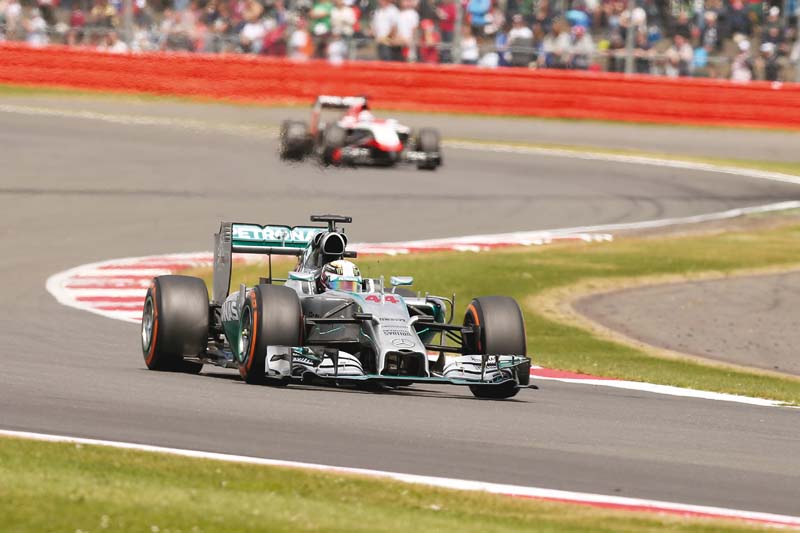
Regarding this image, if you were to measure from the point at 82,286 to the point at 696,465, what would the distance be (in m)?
9.61

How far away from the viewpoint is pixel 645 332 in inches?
607

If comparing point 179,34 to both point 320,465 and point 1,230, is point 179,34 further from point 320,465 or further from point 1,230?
point 320,465

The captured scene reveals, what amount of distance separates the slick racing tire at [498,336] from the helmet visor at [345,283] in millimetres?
797

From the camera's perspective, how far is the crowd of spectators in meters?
32.7

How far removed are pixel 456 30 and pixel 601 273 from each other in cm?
1565

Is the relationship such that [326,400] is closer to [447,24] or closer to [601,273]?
[601,273]

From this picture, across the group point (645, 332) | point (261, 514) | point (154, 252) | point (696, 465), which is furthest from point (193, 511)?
point (154, 252)

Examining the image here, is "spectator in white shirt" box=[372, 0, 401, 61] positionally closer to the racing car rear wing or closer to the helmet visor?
the racing car rear wing

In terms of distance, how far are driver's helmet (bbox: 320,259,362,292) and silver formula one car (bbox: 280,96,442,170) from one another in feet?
55.7

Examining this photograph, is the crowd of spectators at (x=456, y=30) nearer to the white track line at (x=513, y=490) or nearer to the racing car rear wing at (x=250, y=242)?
Result: the racing car rear wing at (x=250, y=242)

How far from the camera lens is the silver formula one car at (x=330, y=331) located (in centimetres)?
964

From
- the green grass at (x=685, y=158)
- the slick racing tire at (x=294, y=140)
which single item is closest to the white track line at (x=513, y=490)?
the slick racing tire at (x=294, y=140)

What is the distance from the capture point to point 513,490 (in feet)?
23.2

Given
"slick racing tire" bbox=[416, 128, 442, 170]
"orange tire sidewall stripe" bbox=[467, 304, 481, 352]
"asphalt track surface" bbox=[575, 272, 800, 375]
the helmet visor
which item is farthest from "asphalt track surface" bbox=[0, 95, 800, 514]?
"asphalt track surface" bbox=[575, 272, 800, 375]
